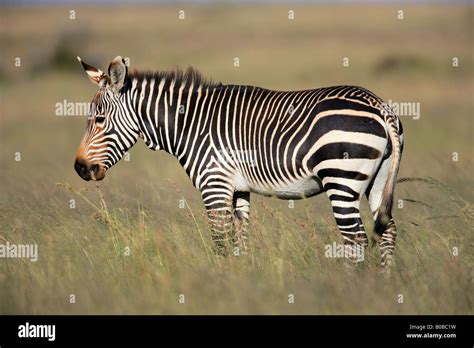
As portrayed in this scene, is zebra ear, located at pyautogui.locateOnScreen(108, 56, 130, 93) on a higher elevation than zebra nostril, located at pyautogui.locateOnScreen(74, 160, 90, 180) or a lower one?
higher

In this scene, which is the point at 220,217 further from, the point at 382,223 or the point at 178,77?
the point at 178,77

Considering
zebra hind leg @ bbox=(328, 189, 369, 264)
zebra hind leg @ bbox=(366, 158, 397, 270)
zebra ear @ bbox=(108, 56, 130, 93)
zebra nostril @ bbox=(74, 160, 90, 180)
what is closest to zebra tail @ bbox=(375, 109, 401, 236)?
zebra hind leg @ bbox=(366, 158, 397, 270)

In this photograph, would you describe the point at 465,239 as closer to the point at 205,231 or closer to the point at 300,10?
the point at 205,231

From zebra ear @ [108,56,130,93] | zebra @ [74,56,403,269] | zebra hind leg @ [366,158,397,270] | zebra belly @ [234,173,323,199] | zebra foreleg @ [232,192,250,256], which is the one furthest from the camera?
zebra ear @ [108,56,130,93]

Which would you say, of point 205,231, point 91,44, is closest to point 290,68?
point 91,44

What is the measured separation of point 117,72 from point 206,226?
6.98ft

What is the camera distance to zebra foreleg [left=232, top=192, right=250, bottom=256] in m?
9.02

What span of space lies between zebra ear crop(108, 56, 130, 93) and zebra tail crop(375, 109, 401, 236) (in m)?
3.10

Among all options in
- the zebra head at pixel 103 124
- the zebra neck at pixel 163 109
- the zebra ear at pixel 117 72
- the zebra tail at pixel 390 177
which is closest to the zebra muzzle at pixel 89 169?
the zebra head at pixel 103 124

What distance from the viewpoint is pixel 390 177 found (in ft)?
27.4

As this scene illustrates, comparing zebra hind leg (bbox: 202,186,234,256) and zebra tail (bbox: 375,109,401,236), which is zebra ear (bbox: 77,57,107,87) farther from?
zebra tail (bbox: 375,109,401,236)

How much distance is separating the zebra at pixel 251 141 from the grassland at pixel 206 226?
0.35 meters

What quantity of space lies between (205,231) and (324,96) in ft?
7.58

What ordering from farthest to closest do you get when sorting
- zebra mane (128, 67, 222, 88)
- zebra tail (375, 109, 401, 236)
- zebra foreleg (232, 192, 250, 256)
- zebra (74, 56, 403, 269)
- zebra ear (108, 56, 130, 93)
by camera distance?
1. zebra mane (128, 67, 222, 88)
2. zebra ear (108, 56, 130, 93)
3. zebra foreleg (232, 192, 250, 256)
4. zebra tail (375, 109, 401, 236)
5. zebra (74, 56, 403, 269)
